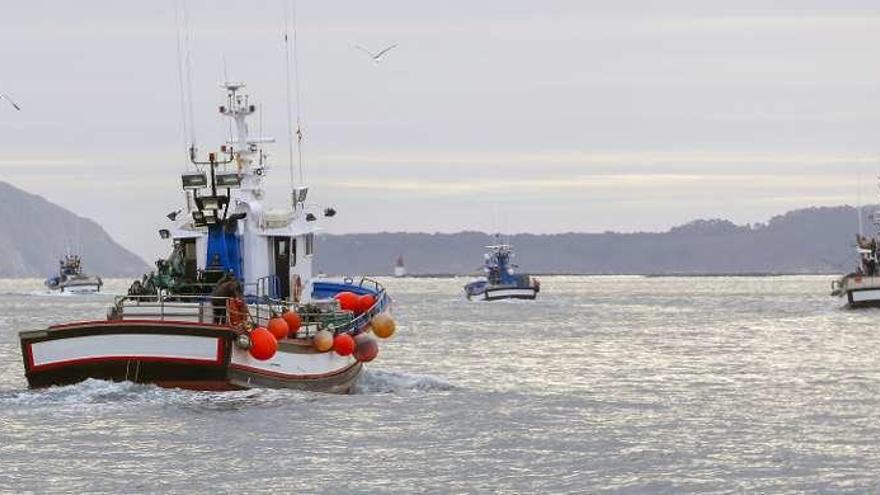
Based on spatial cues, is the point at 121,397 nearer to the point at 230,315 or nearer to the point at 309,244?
the point at 230,315

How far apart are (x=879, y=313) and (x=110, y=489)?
94.2 meters

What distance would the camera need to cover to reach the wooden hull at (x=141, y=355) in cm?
A: 3709

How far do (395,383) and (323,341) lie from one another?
7.93m

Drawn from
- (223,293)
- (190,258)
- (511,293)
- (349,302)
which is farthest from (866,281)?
(223,293)

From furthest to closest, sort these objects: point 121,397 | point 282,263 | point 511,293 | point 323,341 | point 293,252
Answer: point 511,293 → point 293,252 → point 282,263 → point 323,341 → point 121,397

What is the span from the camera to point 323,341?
40.5 meters

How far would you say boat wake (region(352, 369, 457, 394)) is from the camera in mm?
46059

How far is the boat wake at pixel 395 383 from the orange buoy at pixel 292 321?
5.21m

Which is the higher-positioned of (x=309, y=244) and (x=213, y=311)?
(x=309, y=244)

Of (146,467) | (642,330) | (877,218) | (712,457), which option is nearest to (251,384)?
(146,467)

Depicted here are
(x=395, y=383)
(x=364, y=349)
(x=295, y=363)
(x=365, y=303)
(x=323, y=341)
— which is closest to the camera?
(x=295, y=363)

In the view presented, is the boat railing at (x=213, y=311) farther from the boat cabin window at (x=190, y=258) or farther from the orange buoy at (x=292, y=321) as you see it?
the boat cabin window at (x=190, y=258)

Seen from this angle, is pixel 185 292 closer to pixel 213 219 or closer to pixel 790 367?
pixel 213 219

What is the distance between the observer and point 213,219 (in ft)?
141
